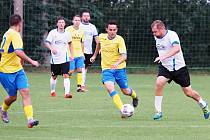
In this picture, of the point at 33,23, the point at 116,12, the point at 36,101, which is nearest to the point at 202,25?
the point at 116,12

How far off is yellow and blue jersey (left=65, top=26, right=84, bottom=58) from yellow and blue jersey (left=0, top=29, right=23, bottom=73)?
7.68 m

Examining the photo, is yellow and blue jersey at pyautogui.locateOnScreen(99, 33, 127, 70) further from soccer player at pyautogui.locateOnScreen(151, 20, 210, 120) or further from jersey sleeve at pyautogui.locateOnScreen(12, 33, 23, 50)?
jersey sleeve at pyautogui.locateOnScreen(12, 33, 23, 50)

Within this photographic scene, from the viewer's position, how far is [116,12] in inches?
1141

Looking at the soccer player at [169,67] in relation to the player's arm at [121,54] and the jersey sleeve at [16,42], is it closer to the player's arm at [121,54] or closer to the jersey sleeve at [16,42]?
the player's arm at [121,54]

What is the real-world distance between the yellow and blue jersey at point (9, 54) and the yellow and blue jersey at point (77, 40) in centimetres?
768

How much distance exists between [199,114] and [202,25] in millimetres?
16165

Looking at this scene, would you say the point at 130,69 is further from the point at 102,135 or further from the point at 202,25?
the point at 102,135

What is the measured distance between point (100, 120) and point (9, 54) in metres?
2.16

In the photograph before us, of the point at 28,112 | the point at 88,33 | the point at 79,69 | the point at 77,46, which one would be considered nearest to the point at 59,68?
the point at 79,69

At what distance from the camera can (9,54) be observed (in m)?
11.2

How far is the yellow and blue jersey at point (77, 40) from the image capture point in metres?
18.9

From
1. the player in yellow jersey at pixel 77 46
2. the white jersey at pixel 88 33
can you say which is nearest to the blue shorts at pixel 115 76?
the player in yellow jersey at pixel 77 46

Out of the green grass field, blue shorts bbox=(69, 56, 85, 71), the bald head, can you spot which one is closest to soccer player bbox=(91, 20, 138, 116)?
the green grass field

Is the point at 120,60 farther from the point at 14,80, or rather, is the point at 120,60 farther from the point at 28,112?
the point at 28,112
